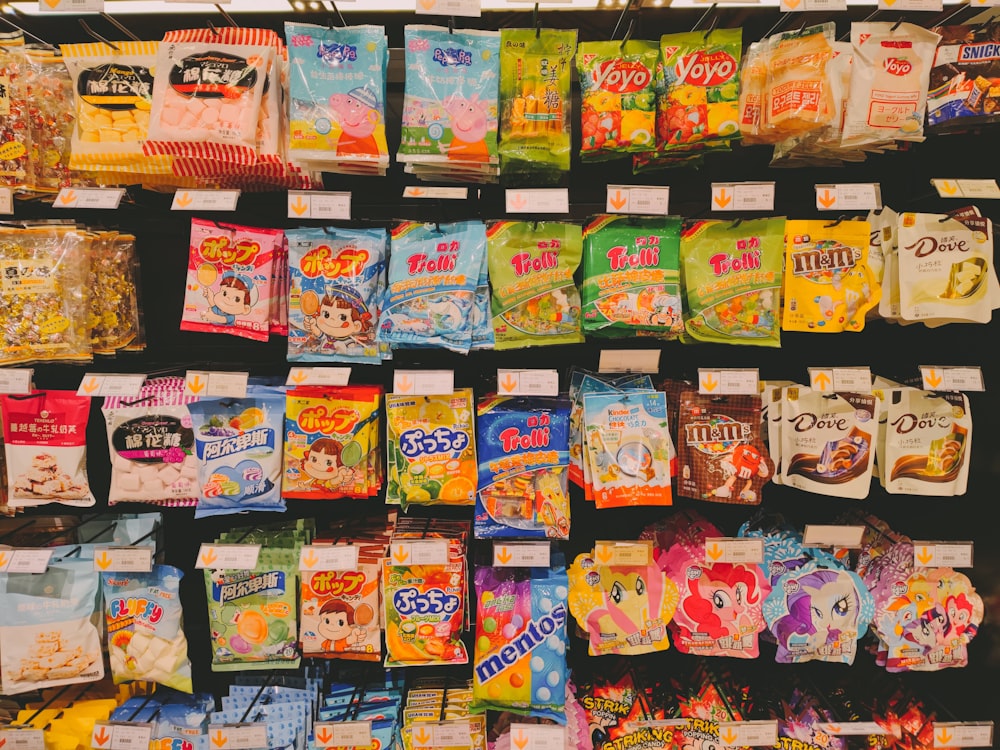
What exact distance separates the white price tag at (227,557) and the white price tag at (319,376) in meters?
0.55

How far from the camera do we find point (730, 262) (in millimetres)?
1704

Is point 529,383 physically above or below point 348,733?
above

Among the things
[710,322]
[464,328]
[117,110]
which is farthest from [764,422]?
[117,110]

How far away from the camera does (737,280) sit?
1.70 m

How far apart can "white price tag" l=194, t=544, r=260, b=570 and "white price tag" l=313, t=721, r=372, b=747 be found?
0.56 metres

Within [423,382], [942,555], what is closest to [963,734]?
[942,555]

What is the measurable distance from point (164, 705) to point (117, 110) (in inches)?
74.1

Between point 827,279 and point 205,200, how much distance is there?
185 cm

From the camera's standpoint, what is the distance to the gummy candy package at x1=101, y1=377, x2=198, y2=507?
5.72 feet

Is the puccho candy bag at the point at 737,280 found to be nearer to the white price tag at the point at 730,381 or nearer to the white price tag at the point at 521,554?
the white price tag at the point at 730,381

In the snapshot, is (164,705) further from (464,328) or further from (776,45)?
(776,45)

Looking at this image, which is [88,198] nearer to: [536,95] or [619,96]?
[536,95]

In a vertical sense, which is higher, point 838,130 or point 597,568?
point 838,130

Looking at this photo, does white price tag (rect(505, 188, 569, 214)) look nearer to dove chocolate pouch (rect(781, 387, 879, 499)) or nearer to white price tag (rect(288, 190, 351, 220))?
white price tag (rect(288, 190, 351, 220))
